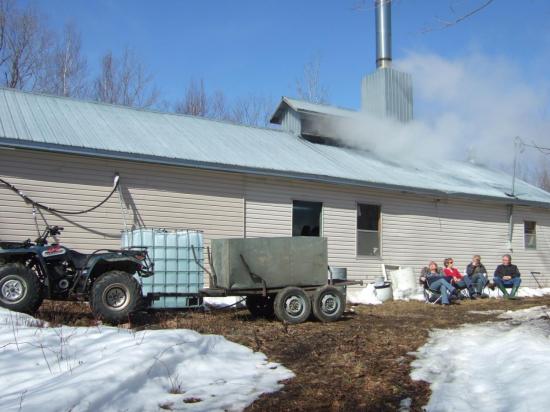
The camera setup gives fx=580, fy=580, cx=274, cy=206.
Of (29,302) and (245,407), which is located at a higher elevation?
(29,302)

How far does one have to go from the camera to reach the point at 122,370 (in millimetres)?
5059

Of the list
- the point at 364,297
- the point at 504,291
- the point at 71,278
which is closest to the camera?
the point at 71,278

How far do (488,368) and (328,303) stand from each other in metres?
4.26

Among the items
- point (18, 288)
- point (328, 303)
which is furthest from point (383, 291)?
point (18, 288)

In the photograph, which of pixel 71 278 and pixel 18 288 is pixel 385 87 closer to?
pixel 71 278

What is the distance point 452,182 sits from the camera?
18.5 m

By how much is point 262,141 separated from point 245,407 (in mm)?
12086

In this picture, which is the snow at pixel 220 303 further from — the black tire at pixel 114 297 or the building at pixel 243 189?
the black tire at pixel 114 297

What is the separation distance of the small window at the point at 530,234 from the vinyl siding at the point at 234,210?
0.82m

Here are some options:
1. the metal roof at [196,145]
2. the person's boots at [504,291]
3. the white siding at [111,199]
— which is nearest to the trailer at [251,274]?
the white siding at [111,199]

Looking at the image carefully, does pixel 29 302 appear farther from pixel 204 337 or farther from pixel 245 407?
pixel 245 407

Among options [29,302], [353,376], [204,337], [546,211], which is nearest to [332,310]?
[204,337]

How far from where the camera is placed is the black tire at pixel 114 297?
8202mm

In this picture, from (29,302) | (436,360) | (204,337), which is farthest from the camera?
(29,302)
